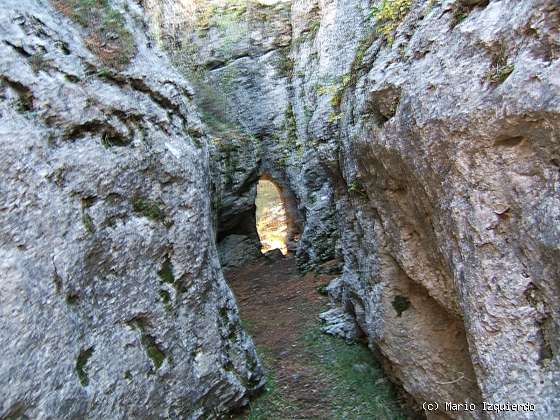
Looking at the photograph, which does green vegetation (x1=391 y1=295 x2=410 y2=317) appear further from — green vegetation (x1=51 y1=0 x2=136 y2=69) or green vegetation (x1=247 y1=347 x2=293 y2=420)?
green vegetation (x1=51 y1=0 x2=136 y2=69)

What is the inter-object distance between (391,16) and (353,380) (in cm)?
582

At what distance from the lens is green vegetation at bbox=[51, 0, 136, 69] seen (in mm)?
7066

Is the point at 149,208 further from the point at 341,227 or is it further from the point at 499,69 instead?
the point at 499,69

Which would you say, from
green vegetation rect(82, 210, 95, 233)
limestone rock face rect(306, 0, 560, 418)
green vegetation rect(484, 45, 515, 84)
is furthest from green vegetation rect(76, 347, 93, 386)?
green vegetation rect(484, 45, 515, 84)

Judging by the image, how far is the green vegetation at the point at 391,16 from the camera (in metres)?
6.49

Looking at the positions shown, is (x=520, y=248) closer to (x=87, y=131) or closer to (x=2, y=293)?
(x=2, y=293)

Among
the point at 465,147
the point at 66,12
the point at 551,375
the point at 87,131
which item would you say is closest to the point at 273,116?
the point at 66,12

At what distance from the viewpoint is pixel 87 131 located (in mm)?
5711

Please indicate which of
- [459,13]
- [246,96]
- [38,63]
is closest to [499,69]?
[459,13]

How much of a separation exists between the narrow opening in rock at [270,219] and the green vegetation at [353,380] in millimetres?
14020

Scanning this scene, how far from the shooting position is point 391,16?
6.81 meters

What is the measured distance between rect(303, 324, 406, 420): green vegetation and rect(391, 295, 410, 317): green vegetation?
153 cm

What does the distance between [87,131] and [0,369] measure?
2954mm

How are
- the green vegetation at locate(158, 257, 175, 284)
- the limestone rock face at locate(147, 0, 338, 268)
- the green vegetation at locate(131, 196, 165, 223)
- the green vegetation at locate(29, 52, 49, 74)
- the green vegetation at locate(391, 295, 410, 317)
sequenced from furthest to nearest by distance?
the limestone rock face at locate(147, 0, 338, 268) → the green vegetation at locate(391, 295, 410, 317) → the green vegetation at locate(158, 257, 175, 284) → the green vegetation at locate(131, 196, 165, 223) → the green vegetation at locate(29, 52, 49, 74)
